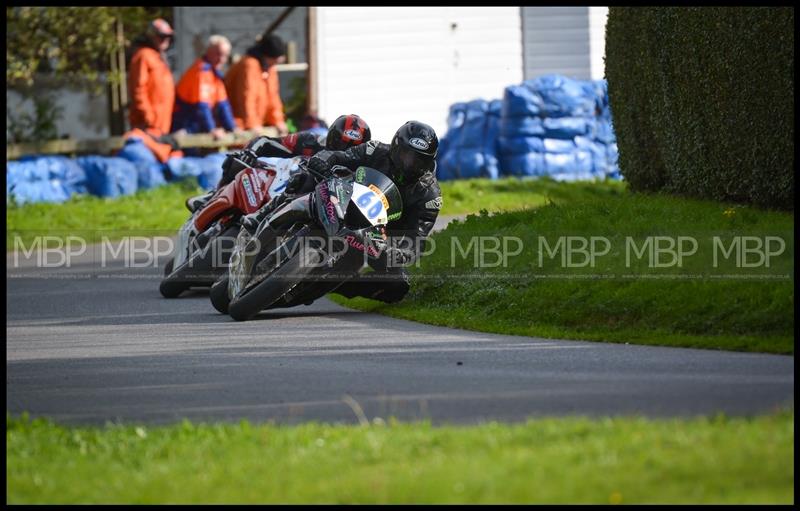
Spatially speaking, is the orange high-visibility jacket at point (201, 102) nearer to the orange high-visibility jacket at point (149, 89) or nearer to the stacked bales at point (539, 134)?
the orange high-visibility jacket at point (149, 89)

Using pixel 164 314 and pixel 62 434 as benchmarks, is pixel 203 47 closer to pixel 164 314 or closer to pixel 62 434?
Result: pixel 164 314

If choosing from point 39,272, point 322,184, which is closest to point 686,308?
point 322,184

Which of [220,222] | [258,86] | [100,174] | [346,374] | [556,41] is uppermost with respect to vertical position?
[556,41]

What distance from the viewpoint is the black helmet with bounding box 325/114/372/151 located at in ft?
43.0

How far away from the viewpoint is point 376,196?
470 inches

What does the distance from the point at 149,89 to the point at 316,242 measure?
15.6 metres

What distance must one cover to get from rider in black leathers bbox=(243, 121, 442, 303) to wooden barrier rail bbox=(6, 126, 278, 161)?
12.8 metres

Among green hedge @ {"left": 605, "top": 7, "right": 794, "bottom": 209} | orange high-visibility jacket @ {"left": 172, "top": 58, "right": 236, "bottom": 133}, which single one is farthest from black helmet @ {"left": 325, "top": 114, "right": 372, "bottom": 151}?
orange high-visibility jacket @ {"left": 172, "top": 58, "right": 236, "bottom": 133}

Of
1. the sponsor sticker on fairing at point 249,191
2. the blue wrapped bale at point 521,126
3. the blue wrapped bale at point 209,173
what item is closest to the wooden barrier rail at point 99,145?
the blue wrapped bale at point 209,173

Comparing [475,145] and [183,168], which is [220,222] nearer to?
[183,168]

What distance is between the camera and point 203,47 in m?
33.3

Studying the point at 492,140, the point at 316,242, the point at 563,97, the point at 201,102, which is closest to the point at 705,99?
the point at 316,242

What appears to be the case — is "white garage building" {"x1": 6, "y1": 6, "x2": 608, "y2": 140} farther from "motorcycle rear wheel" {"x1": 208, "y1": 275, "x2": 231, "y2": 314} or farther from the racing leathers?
the racing leathers

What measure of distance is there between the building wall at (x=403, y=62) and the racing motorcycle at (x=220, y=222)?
1587 centimetres
